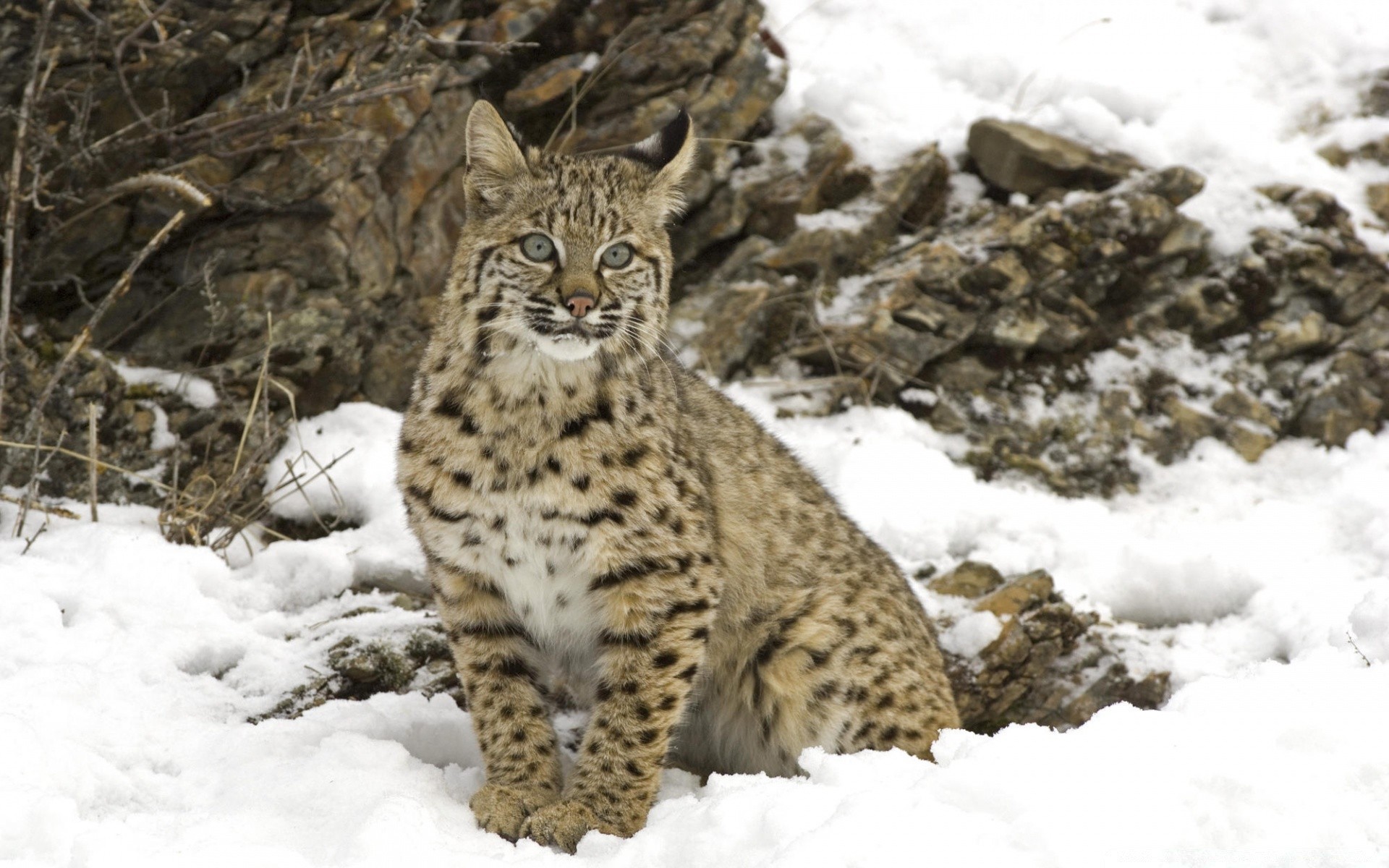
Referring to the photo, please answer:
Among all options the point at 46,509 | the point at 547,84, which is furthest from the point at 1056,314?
the point at 46,509

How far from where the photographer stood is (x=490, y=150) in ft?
13.4

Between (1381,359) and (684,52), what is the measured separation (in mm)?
Result: 4644

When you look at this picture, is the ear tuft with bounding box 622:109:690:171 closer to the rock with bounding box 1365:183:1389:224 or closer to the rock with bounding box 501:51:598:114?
the rock with bounding box 501:51:598:114

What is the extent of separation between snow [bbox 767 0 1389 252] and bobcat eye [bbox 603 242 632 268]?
174 inches

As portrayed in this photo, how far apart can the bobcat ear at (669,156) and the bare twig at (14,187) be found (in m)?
2.70

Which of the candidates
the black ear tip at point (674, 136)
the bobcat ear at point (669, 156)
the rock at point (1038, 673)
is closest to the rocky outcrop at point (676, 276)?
the rock at point (1038, 673)

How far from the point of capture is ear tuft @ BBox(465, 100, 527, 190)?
13.3 ft

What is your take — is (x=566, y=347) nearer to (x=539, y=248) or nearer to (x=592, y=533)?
(x=539, y=248)

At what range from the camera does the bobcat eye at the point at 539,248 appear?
3893 mm

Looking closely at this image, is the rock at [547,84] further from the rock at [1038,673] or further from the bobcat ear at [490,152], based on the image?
the rock at [1038,673]

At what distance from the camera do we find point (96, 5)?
19.1ft

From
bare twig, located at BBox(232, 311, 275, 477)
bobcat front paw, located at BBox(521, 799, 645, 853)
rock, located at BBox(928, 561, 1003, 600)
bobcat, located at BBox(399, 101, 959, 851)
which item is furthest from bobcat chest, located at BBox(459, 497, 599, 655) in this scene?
rock, located at BBox(928, 561, 1003, 600)

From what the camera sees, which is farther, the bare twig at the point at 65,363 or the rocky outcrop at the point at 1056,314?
the rocky outcrop at the point at 1056,314

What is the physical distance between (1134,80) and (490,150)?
6.66 meters
